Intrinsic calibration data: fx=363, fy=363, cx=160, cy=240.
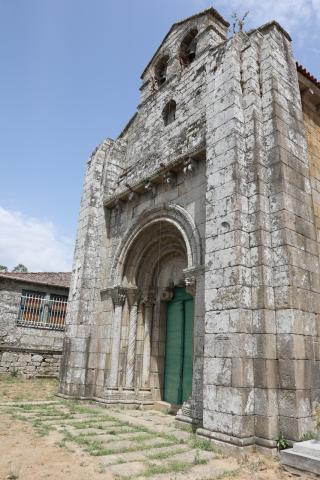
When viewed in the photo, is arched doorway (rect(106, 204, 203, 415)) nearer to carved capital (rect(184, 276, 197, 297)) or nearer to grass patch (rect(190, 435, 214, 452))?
carved capital (rect(184, 276, 197, 297))

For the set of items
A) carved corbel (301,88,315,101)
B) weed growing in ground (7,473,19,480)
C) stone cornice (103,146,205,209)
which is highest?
carved corbel (301,88,315,101)

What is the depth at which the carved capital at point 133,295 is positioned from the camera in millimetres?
8344

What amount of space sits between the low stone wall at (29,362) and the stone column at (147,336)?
549cm

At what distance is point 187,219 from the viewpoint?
684cm

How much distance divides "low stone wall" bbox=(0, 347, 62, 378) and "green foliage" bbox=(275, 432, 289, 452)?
30.9 feet

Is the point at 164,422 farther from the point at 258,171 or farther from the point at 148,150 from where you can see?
the point at 148,150

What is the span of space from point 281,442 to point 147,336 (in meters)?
4.24

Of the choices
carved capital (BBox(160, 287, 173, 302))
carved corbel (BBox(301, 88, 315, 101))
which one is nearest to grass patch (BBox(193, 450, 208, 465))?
carved capital (BBox(160, 287, 173, 302))

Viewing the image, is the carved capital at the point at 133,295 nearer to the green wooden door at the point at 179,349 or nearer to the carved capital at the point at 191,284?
the green wooden door at the point at 179,349

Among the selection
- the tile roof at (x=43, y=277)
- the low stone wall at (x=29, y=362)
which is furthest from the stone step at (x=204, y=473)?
the tile roof at (x=43, y=277)

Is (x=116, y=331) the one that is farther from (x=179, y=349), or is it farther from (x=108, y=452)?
(x=108, y=452)

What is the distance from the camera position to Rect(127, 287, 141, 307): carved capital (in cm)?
834

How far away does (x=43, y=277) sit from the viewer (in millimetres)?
15555

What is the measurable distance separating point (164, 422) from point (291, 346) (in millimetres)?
2852
